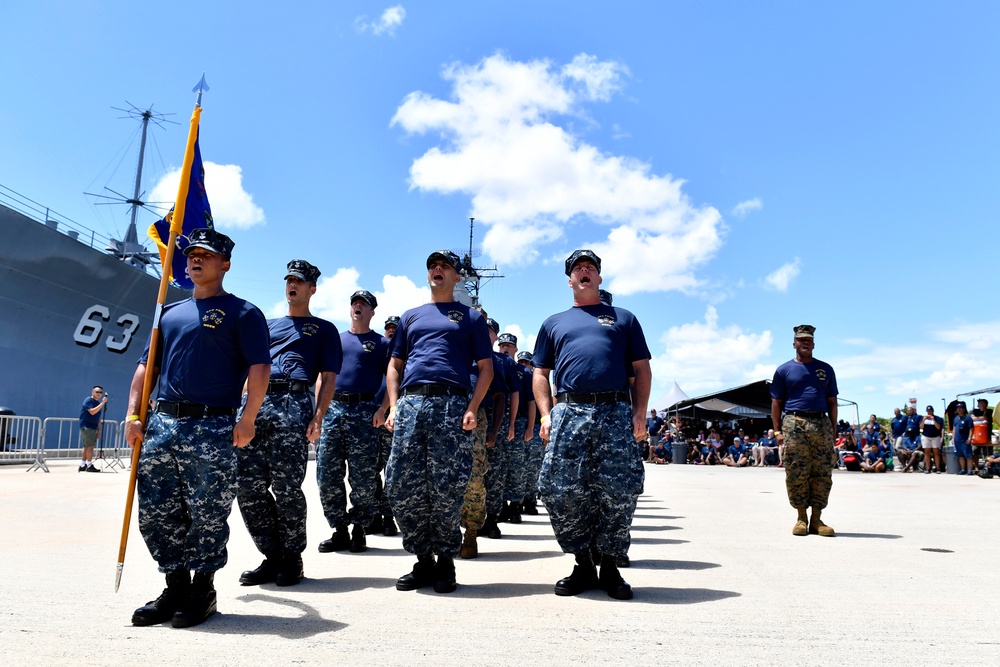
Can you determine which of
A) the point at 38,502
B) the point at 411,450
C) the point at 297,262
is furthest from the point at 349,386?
the point at 38,502

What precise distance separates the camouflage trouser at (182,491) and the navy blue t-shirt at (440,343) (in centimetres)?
135

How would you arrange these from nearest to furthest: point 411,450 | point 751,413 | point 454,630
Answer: point 454,630
point 411,450
point 751,413

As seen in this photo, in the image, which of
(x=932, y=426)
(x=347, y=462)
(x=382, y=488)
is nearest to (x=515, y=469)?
(x=382, y=488)

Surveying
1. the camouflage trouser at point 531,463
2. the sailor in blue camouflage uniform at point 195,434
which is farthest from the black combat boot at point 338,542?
the camouflage trouser at point 531,463

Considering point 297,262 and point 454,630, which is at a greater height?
point 297,262

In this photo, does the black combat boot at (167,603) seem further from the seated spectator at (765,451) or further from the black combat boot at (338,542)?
the seated spectator at (765,451)

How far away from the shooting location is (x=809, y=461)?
7023 mm

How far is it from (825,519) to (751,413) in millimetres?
21599

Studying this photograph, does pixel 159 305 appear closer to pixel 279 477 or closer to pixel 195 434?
pixel 195 434

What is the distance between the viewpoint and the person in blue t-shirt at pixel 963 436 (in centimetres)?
1844

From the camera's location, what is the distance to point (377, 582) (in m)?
4.49

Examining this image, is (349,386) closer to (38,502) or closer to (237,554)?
(237,554)

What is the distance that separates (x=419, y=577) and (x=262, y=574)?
1006 millimetres

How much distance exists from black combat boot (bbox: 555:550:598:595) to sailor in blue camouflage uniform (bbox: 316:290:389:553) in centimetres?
217
